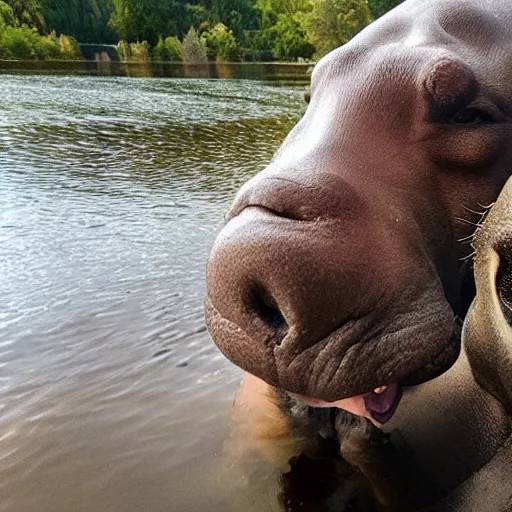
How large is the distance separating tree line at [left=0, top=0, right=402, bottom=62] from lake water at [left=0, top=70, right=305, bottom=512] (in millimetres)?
27961

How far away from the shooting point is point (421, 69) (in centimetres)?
209

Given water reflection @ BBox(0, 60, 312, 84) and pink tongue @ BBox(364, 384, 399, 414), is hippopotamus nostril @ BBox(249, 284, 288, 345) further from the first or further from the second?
water reflection @ BBox(0, 60, 312, 84)

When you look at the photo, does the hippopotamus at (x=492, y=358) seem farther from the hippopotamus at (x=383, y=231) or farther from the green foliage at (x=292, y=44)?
the green foliage at (x=292, y=44)

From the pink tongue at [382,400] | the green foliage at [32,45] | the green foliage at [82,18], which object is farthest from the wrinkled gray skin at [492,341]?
the green foliage at [82,18]

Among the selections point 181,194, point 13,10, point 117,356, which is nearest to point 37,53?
point 13,10

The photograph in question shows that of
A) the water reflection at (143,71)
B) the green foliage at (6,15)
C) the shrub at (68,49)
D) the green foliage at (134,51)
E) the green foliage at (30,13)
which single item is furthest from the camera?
the green foliage at (134,51)

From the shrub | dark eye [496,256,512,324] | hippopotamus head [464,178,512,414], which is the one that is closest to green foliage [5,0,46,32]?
the shrub

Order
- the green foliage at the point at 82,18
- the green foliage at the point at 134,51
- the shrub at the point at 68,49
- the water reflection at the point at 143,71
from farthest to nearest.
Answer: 1. the green foliage at the point at 134,51
2. the green foliage at the point at 82,18
3. the shrub at the point at 68,49
4. the water reflection at the point at 143,71

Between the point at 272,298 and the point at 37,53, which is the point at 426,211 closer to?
the point at 272,298

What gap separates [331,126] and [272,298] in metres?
0.62

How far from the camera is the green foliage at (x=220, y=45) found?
50.4 meters

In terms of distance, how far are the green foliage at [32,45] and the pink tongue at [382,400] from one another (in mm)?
40154

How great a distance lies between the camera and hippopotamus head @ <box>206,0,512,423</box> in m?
1.63

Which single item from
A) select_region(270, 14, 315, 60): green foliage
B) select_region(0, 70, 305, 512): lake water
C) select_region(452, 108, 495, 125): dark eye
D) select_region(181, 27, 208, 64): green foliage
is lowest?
select_region(270, 14, 315, 60): green foliage
